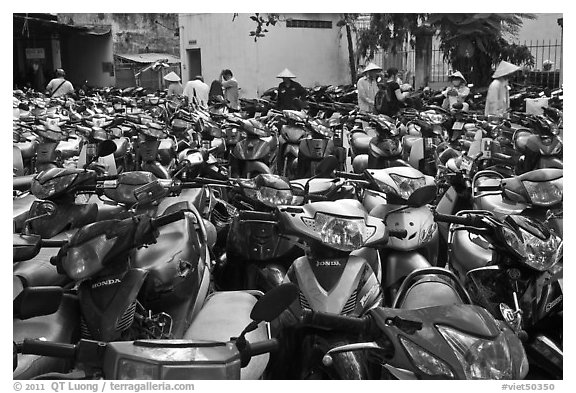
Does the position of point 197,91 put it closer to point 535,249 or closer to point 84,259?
point 84,259

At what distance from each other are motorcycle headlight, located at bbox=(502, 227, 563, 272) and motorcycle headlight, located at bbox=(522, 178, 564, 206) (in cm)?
125

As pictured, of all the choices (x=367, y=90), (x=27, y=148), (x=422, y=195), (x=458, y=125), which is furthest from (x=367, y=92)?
(x=422, y=195)

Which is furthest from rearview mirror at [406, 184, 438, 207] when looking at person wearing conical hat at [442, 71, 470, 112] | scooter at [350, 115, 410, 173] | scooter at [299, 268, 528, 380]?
person wearing conical hat at [442, 71, 470, 112]

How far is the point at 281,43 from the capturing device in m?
11.4

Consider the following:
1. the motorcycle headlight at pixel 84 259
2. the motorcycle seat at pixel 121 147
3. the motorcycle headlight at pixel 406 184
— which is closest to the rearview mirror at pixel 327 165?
the motorcycle headlight at pixel 406 184

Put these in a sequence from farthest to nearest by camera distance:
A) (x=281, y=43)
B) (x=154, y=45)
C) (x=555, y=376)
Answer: (x=154, y=45) < (x=281, y=43) < (x=555, y=376)

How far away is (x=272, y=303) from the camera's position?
1725 millimetres

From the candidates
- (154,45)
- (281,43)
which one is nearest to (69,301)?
(281,43)

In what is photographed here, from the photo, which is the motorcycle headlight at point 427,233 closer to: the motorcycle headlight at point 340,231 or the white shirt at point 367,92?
the motorcycle headlight at point 340,231

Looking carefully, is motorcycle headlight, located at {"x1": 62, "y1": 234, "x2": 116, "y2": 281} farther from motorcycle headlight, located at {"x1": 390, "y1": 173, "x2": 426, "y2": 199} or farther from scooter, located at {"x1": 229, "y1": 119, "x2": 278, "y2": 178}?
scooter, located at {"x1": 229, "y1": 119, "x2": 278, "y2": 178}

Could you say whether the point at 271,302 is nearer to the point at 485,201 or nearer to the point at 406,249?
the point at 406,249

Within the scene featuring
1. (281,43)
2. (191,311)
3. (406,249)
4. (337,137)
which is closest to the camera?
(191,311)

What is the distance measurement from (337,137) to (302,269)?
20.4 feet

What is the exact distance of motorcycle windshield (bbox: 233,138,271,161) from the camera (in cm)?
677
